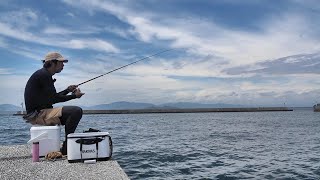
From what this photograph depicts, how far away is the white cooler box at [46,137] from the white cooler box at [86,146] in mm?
748

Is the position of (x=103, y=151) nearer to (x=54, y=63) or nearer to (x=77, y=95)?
(x=77, y=95)

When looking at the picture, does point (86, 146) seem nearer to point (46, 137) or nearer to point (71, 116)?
point (71, 116)

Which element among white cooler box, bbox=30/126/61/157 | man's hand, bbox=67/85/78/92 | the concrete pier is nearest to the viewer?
the concrete pier

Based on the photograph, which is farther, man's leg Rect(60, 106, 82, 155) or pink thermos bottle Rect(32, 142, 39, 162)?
man's leg Rect(60, 106, 82, 155)

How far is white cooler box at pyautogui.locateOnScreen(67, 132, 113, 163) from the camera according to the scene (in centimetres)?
712

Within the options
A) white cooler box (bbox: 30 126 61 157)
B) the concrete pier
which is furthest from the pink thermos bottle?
white cooler box (bbox: 30 126 61 157)

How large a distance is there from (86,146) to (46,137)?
3.96 ft

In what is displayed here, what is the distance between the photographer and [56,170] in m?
6.46

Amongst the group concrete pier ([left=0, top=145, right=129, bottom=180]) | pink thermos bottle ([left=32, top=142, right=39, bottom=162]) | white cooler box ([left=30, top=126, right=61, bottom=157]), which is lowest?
concrete pier ([left=0, top=145, right=129, bottom=180])

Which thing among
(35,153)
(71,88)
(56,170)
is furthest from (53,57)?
(56,170)

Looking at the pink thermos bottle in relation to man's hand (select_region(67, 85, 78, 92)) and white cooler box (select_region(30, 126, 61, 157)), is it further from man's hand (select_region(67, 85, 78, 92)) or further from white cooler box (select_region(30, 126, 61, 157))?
man's hand (select_region(67, 85, 78, 92))

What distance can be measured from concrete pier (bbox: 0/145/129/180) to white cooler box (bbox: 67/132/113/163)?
18 centimetres

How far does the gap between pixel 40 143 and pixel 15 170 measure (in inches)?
48.1

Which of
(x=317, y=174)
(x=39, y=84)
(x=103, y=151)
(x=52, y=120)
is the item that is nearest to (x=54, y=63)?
(x=39, y=84)
